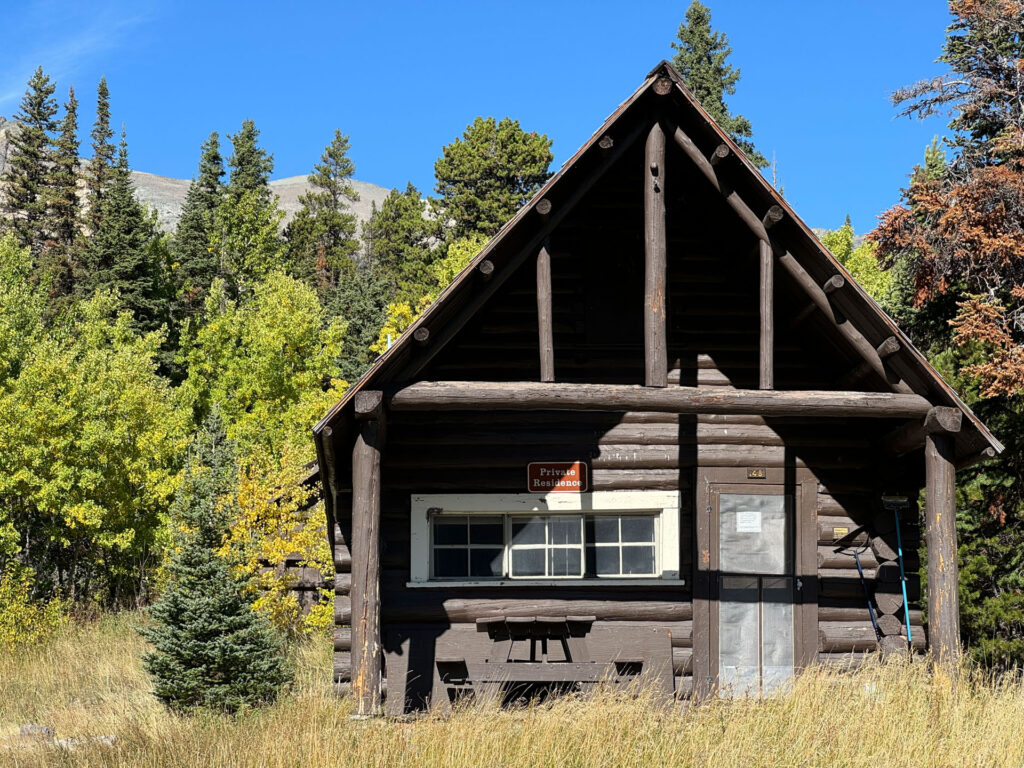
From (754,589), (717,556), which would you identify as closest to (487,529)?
Result: (717,556)

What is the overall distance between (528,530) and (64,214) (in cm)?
4421

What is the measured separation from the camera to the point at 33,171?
2096 inches

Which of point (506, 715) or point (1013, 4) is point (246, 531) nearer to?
point (506, 715)

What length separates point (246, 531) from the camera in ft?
59.4

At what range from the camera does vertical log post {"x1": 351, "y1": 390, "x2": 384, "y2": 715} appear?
9.33 metres

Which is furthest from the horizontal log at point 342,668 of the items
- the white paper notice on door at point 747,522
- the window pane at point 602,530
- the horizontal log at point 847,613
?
the horizontal log at point 847,613

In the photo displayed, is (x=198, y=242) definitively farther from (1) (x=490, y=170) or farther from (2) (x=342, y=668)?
(2) (x=342, y=668)

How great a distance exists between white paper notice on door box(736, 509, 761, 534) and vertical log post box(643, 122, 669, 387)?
2.39m

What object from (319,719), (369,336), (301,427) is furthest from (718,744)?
(369,336)

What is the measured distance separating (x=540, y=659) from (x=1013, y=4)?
13101mm

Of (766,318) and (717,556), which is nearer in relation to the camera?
(766,318)

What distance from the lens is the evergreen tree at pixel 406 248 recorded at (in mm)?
48500

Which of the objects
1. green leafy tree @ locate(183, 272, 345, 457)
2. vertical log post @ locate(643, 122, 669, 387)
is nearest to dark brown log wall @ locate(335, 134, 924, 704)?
vertical log post @ locate(643, 122, 669, 387)

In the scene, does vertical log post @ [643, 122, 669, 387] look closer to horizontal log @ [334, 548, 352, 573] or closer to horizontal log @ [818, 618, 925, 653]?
horizontal log @ [818, 618, 925, 653]
